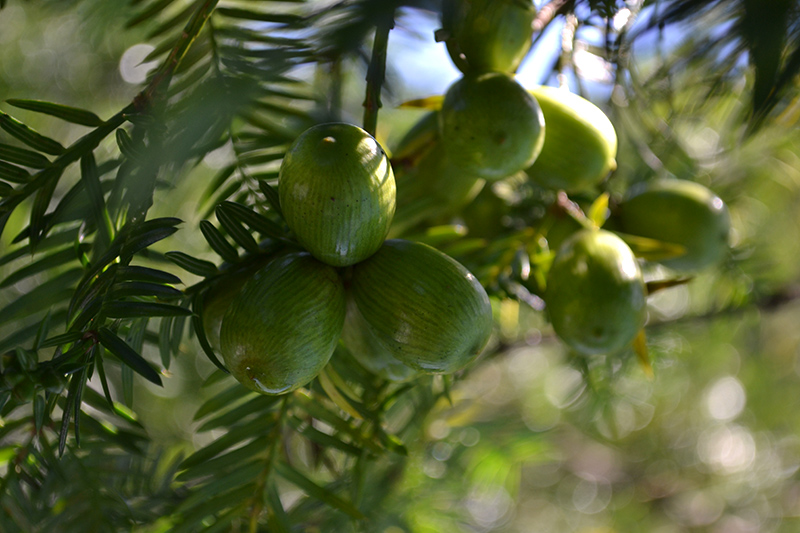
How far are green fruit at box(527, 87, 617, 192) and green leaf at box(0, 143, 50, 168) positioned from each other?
487 mm

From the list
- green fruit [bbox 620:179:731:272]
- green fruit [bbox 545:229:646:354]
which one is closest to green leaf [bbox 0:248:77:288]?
green fruit [bbox 545:229:646:354]

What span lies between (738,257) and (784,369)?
104 centimetres

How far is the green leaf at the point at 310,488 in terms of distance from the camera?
600 millimetres

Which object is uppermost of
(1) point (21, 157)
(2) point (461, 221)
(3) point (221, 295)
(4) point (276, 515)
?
(1) point (21, 157)

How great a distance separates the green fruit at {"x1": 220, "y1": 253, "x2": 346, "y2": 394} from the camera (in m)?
0.44

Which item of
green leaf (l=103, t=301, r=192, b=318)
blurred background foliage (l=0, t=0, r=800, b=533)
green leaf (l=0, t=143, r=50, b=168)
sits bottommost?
blurred background foliage (l=0, t=0, r=800, b=533)

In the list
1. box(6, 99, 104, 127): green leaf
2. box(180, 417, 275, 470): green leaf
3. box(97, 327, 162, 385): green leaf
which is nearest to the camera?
box(97, 327, 162, 385): green leaf

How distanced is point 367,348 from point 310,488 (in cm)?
18

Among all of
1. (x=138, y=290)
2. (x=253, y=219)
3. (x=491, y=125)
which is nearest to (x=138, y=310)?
(x=138, y=290)

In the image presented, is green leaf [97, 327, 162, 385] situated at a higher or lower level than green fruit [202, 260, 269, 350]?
higher

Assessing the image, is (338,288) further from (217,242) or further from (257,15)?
(257,15)

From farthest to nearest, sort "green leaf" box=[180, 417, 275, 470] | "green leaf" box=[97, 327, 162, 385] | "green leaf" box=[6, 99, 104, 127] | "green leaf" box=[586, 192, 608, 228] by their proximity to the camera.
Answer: "green leaf" box=[586, 192, 608, 228], "green leaf" box=[180, 417, 275, 470], "green leaf" box=[6, 99, 104, 127], "green leaf" box=[97, 327, 162, 385]

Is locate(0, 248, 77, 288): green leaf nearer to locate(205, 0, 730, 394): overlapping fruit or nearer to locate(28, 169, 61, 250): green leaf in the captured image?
locate(28, 169, 61, 250): green leaf

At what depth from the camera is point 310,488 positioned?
2.02 feet
